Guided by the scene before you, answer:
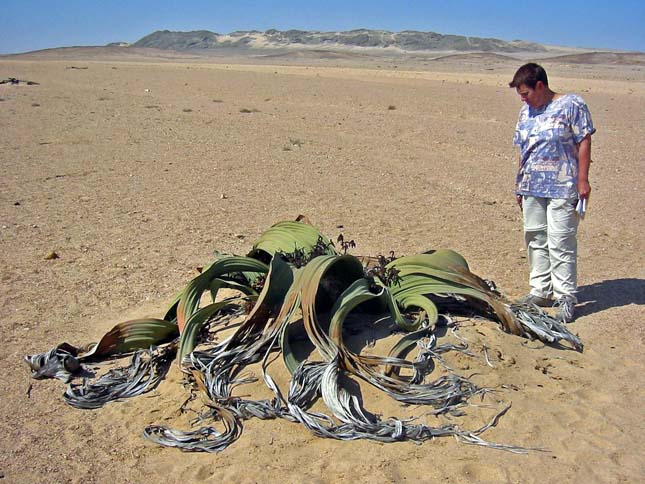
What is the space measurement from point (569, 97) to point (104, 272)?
3.26 meters

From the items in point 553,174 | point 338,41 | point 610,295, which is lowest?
point 610,295

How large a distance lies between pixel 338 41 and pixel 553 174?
4950 inches

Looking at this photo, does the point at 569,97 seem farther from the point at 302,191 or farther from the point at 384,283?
the point at 302,191

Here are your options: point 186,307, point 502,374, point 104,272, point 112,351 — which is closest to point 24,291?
point 104,272

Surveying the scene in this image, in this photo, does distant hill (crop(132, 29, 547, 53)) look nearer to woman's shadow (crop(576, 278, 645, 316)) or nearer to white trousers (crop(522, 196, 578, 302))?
woman's shadow (crop(576, 278, 645, 316))

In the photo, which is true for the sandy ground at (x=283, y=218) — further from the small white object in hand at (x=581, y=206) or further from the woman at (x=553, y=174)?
the small white object in hand at (x=581, y=206)

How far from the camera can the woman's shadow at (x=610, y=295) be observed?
4385mm

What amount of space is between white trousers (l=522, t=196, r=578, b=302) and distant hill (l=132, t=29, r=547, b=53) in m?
110

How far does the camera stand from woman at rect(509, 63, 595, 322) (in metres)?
3.88

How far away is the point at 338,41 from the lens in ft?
410

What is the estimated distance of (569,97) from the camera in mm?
3910

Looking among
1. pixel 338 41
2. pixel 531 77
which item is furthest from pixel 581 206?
pixel 338 41

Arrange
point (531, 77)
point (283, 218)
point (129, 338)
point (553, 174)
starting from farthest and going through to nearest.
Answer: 1. point (283, 218)
2. point (553, 174)
3. point (531, 77)
4. point (129, 338)

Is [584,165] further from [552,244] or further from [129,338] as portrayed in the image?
[129,338]
